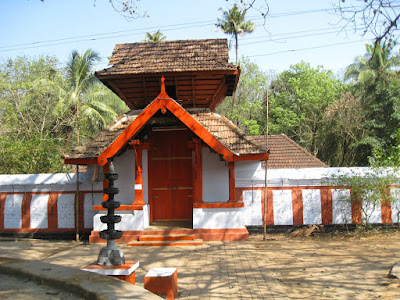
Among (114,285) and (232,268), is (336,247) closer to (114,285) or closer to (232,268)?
(232,268)

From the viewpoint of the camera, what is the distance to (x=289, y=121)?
2972cm

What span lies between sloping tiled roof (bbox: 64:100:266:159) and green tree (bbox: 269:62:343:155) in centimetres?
1989

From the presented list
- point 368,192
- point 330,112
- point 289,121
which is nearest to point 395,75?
point 330,112

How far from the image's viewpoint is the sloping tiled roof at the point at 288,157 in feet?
53.1

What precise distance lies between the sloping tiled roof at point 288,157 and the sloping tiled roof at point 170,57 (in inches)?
212

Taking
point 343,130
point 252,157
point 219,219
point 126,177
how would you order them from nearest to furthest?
point 252,157, point 219,219, point 126,177, point 343,130

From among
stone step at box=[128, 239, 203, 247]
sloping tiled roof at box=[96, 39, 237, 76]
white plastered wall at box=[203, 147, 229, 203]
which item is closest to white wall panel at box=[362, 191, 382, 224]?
white plastered wall at box=[203, 147, 229, 203]

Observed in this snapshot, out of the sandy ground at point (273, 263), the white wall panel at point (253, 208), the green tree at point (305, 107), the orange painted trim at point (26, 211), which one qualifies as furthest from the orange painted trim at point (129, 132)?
the green tree at point (305, 107)

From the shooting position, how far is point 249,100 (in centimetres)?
3384

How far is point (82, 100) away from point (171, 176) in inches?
582

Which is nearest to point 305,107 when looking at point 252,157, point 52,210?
point 252,157

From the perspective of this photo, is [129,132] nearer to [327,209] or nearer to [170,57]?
[170,57]

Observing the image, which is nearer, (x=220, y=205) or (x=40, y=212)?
(x=220, y=205)

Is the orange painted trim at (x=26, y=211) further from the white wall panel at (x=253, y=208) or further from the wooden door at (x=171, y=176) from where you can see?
the white wall panel at (x=253, y=208)
